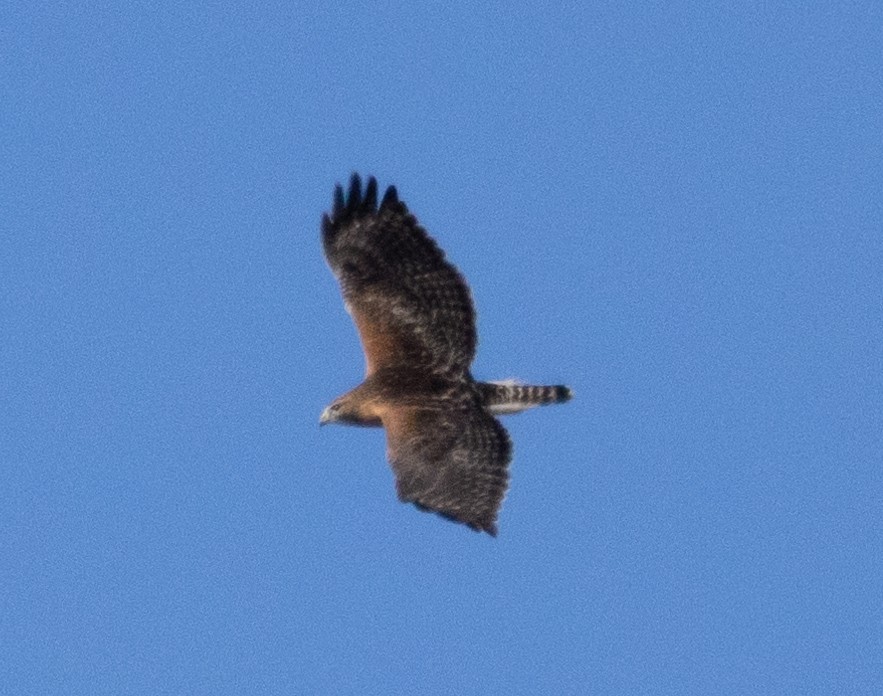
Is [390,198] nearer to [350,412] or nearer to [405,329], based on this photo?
[405,329]

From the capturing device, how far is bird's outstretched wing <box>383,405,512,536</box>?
843 inches

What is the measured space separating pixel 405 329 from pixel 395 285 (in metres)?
0.48

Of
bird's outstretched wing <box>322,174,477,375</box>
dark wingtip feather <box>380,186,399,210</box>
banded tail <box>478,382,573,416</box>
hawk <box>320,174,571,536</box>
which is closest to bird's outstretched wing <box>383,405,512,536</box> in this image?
hawk <box>320,174,571,536</box>

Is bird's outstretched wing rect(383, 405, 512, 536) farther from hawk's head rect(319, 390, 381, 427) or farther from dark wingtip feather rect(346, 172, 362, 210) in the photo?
dark wingtip feather rect(346, 172, 362, 210)

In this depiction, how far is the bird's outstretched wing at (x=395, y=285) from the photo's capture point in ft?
77.9

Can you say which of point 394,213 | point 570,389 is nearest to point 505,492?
point 570,389

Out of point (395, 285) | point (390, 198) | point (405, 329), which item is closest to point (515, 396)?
point (405, 329)

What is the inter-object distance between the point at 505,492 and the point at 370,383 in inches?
104

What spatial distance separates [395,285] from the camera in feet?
78.5

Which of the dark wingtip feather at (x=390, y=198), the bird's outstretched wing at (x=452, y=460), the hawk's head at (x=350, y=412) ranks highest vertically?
the dark wingtip feather at (x=390, y=198)

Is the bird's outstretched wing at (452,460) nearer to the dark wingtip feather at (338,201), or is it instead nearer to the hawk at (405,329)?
the hawk at (405,329)

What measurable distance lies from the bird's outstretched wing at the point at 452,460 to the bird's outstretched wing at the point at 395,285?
0.91 m

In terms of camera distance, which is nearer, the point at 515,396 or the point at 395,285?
the point at 515,396

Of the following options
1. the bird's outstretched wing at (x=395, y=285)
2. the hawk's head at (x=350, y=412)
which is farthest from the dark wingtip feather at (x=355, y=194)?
the hawk's head at (x=350, y=412)
